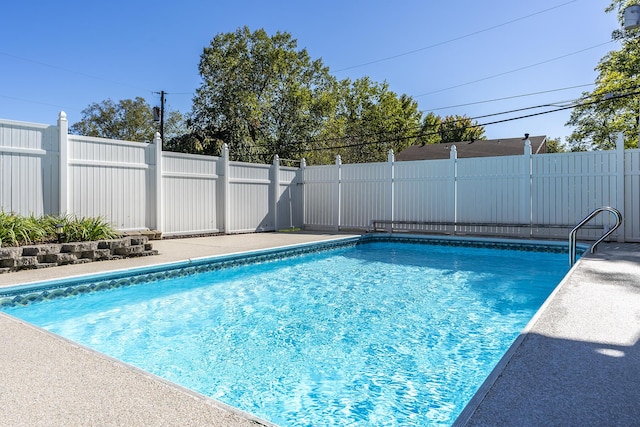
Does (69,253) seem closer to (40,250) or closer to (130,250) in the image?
(40,250)

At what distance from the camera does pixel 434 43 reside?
15195mm

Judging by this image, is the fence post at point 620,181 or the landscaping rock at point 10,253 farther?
the fence post at point 620,181

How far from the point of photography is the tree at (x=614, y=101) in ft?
50.1

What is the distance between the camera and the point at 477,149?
63.4ft

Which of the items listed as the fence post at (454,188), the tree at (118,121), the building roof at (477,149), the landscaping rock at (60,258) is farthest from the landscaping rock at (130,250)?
the tree at (118,121)

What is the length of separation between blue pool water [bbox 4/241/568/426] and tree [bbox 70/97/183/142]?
72.6ft

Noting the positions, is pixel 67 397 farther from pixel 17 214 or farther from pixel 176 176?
pixel 176 176

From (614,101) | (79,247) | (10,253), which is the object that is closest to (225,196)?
(79,247)

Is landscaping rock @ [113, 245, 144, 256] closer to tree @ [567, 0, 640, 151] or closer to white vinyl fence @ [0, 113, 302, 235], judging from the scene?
white vinyl fence @ [0, 113, 302, 235]

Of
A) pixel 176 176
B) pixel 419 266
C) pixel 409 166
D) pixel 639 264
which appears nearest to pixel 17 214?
pixel 176 176

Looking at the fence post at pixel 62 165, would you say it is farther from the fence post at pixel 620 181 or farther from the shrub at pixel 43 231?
the fence post at pixel 620 181

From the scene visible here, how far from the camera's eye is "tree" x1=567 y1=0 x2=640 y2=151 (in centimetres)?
1527

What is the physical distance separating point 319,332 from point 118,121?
27.1 m

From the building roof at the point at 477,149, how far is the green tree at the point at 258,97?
197 inches
